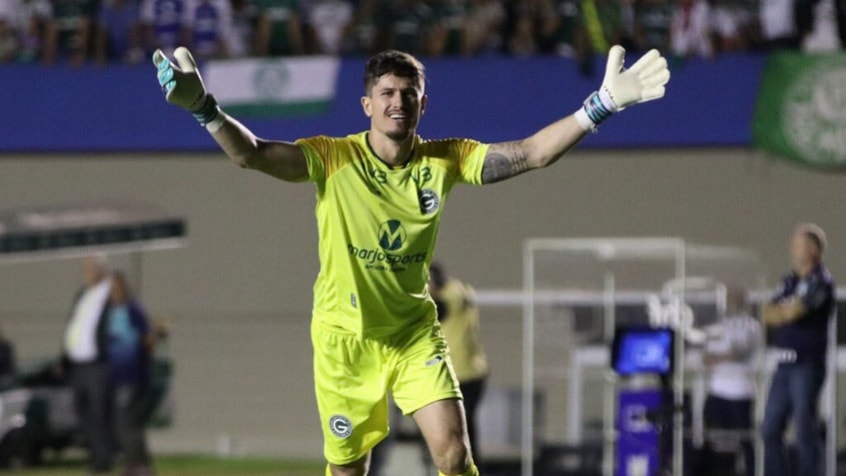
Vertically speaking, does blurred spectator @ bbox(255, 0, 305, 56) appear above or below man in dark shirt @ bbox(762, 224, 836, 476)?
above

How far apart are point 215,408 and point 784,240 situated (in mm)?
6361

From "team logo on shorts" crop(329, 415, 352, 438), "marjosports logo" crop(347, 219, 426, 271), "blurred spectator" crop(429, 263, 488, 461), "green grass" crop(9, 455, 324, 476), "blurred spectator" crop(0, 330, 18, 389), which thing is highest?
"marjosports logo" crop(347, 219, 426, 271)

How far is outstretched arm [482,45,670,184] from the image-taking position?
5867 mm

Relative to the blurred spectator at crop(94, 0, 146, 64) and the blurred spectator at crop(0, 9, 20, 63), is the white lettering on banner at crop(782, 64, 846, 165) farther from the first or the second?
the blurred spectator at crop(0, 9, 20, 63)

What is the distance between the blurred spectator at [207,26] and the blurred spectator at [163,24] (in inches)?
2.9

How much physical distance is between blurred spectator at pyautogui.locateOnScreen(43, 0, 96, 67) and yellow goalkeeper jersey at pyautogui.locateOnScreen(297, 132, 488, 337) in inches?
425

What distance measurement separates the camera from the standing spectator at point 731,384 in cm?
1138

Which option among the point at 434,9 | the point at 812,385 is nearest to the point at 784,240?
the point at 434,9

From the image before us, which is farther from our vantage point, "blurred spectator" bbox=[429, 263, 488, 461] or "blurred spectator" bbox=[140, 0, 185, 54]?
"blurred spectator" bbox=[140, 0, 185, 54]

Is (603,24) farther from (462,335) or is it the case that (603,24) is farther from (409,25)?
(462,335)

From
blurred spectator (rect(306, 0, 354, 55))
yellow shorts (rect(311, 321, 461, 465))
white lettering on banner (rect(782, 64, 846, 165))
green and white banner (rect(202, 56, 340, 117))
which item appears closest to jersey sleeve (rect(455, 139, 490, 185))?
yellow shorts (rect(311, 321, 461, 465))

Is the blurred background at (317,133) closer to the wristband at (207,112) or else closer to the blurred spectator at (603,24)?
the blurred spectator at (603,24)

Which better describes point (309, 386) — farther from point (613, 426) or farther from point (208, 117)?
point (208, 117)

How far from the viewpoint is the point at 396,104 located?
19.6 ft
